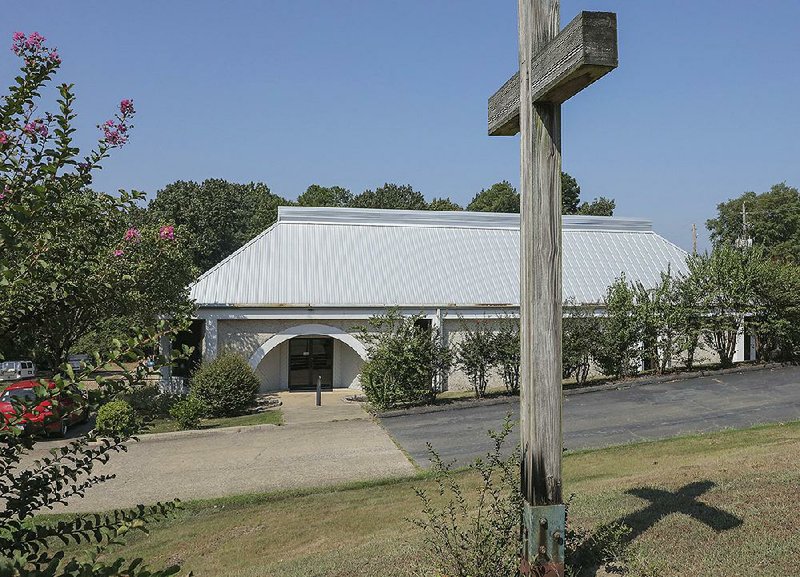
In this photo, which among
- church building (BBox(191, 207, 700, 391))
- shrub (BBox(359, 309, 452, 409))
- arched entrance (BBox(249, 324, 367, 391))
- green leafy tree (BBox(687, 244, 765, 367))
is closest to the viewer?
shrub (BBox(359, 309, 452, 409))

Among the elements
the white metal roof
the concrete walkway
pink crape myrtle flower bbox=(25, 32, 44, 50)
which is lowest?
the concrete walkway

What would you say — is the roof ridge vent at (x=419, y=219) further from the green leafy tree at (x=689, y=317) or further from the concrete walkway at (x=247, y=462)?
the concrete walkway at (x=247, y=462)

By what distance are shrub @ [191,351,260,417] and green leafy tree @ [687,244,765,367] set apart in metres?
14.0

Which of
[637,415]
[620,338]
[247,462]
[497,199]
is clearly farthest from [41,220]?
[497,199]

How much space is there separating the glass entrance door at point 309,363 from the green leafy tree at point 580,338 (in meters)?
8.28

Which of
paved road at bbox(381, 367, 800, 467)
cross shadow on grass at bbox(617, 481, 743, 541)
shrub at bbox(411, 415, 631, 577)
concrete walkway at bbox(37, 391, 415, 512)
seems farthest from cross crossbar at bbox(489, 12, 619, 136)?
paved road at bbox(381, 367, 800, 467)

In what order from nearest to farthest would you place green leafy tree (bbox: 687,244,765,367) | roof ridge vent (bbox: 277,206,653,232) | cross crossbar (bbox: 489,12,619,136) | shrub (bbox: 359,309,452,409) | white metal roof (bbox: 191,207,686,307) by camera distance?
cross crossbar (bbox: 489,12,619,136) → shrub (bbox: 359,309,452,409) → green leafy tree (bbox: 687,244,765,367) → white metal roof (bbox: 191,207,686,307) → roof ridge vent (bbox: 277,206,653,232)

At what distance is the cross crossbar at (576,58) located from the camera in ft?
10.2

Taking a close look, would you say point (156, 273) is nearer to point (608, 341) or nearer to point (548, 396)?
point (608, 341)

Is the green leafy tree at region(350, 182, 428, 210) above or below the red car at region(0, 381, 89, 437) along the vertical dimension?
above

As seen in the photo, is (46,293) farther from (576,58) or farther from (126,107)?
(576,58)

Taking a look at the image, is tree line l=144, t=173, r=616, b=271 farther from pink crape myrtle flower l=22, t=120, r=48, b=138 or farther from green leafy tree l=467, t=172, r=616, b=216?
pink crape myrtle flower l=22, t=120, r=48, b=138

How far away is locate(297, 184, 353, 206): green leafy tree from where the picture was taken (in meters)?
59.3

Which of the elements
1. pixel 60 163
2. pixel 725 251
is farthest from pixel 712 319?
pixel 60 163
